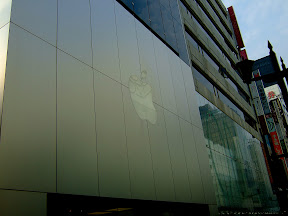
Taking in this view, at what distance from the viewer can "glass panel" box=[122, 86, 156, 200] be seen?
30.3 feet

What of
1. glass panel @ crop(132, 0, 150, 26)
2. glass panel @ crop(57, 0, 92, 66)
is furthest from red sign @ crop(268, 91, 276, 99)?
glass panel @ crop(57, 0, 92, 66)

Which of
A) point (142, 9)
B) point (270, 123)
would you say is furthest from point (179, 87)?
point (270, 123)

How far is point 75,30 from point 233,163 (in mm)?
17442

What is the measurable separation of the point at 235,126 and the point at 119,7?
18.8m

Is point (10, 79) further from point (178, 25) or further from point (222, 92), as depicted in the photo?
point (222, 92)

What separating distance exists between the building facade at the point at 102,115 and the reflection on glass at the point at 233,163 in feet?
0.82

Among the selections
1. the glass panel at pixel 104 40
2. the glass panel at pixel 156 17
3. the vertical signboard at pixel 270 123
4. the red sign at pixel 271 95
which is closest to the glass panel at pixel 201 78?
the glass panel at pixel 156 17

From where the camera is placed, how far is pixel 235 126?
26422 millimetres

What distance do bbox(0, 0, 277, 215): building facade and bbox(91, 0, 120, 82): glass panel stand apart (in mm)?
52

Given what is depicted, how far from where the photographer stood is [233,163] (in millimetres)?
21641

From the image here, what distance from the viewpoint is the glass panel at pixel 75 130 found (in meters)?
6.77

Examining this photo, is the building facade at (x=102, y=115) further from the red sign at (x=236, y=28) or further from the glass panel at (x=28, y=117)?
the red sign at (x=236, y=28)

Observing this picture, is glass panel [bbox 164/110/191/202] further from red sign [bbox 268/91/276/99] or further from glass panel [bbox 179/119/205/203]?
red sign [bbox 268/91/276/99]

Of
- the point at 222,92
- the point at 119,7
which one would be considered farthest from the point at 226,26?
the point at 119,7
